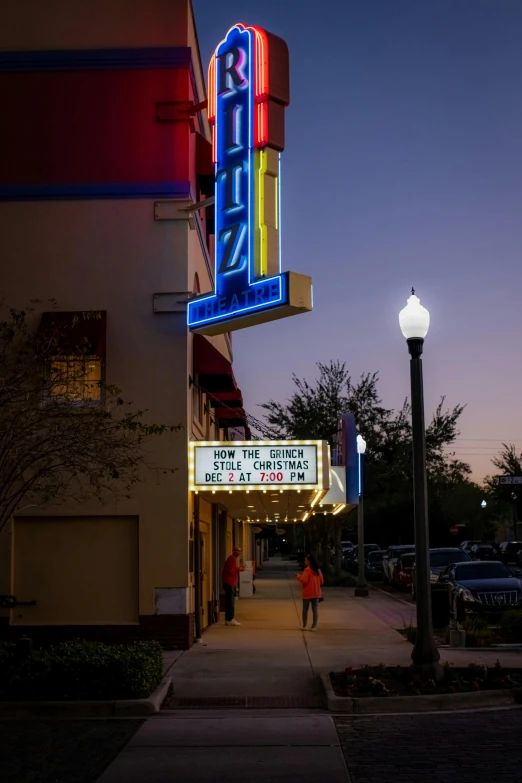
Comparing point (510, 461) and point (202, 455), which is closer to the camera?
point (202, 455)

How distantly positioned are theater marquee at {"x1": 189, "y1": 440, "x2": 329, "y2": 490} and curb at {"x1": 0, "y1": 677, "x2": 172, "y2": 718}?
6.38 metres

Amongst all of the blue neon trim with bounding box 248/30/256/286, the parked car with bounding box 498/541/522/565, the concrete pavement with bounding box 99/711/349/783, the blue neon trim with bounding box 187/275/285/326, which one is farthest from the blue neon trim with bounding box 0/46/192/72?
the parked car with bounding box 498/541/522/565

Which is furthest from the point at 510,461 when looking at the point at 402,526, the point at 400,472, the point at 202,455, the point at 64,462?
the point at 64,462

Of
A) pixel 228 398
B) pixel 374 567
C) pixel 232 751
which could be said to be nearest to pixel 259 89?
pixel 228 398

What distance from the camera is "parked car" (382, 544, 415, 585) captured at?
38119 millimetres

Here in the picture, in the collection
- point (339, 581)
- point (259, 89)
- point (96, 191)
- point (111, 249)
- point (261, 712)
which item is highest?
point (259, 89)

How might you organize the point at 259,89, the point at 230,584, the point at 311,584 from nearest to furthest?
the point at 259,89, the point at 311,584, the point at 230,584

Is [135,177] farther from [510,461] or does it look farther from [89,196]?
[510,461]

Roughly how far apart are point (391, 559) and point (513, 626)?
22.4 meters

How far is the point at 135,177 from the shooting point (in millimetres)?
17094

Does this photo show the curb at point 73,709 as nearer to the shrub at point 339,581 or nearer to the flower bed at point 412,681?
the flower bed at point 412,681

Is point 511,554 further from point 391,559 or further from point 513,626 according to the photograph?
point 513,626

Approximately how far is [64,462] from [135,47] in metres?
8.75

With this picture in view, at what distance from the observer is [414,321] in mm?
12695
